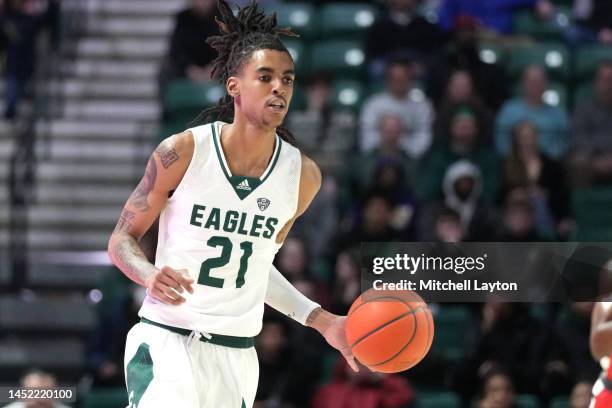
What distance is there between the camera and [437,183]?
1051cm

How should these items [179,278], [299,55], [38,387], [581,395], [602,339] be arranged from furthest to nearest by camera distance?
[299,55] → [581,395] → [38,387] → [602,339] → [179,278]

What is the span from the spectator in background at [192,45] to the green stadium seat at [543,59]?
9.70 ft

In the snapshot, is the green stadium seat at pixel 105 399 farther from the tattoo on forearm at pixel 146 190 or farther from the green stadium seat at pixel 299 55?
the tattoo on forearm at pixel 146 190

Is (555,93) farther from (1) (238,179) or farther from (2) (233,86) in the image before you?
(1) (238,179)

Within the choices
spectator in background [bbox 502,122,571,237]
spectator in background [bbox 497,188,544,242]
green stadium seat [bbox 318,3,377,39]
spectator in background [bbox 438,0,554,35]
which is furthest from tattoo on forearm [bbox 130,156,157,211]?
spectator in background [bbox 438,0,554,35]

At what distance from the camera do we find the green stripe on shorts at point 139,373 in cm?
514

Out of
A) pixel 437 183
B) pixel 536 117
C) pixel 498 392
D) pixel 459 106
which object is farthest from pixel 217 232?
pixel 536 117

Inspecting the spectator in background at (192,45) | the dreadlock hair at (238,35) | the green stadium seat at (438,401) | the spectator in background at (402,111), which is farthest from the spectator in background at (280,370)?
the dreadlock hair at (238,35)

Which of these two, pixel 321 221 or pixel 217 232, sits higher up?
pixel 217 232

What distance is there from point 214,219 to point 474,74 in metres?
6.48

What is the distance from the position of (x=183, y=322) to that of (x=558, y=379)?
4.50 m

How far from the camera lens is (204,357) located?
531cm

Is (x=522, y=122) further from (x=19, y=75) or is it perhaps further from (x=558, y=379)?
(x=19, y=75)

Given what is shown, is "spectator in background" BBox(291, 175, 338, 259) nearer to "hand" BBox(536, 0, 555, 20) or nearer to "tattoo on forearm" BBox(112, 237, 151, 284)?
"hand" BBox(536, 0, 555, 20)
